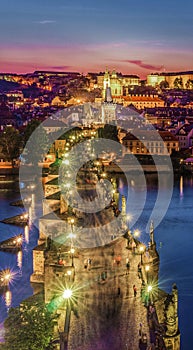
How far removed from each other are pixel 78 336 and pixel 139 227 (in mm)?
8368

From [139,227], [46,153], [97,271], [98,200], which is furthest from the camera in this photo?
[46,153]

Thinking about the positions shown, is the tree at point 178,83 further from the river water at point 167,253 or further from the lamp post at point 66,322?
the lamp post at point 66,322

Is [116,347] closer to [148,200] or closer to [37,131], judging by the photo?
[148,200]

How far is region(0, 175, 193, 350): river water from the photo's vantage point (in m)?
8.34

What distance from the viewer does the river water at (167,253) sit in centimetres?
834

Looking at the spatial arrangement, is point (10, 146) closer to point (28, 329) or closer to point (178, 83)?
point (28, 329)

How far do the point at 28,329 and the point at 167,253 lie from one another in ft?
21.5

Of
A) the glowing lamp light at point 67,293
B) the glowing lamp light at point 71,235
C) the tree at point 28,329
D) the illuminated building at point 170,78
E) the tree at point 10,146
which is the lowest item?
the tree at point 28,329

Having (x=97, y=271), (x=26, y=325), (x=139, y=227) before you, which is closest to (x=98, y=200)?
(x=139, y=227)

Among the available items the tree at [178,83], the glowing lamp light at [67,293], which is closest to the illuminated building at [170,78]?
the tree at [178,83]

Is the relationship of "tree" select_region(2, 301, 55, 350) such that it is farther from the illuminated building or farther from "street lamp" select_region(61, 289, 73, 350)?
the illuminated building

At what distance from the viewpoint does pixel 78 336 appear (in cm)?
545

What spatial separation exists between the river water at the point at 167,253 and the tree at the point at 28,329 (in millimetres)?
2265

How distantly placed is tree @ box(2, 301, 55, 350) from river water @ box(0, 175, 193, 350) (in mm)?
2265
